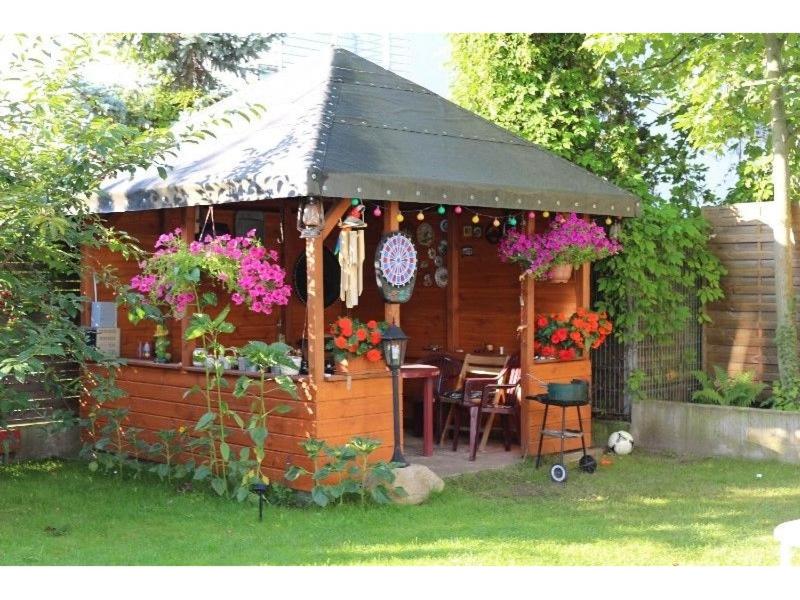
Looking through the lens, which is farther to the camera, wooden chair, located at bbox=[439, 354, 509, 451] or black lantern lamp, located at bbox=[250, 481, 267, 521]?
wooden chair, located at bbox=[439, 354, 509, 451]

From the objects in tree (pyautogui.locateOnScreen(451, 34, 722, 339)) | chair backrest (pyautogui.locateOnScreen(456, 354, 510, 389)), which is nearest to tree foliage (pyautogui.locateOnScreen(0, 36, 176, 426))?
chair backrest (pyautogui.locateOnScreen(456, 354, 510, 389))

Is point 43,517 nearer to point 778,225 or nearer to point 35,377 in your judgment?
point 35,377

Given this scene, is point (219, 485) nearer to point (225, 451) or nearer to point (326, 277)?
point (225, 451)

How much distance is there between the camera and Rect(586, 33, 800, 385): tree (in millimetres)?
9844

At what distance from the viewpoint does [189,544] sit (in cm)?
656

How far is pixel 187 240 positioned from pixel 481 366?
3.47 m

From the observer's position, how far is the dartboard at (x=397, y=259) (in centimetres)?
809

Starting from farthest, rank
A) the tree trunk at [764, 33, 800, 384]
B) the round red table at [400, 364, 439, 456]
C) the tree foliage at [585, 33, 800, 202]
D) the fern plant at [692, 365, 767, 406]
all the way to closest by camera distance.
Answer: the fern plant at [692, 365, 767, 406]
the tree foliage at [585, 33, 800, 202]
the tree trunk at [764, 33, 800, 384]
the round red table at [400, 364, 439, 456]

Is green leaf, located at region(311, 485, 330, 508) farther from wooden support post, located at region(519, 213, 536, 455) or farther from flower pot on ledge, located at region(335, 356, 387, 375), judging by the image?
wooden support post, located at region(519, 213, 536, 455)

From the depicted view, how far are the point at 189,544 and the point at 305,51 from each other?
1332 cm

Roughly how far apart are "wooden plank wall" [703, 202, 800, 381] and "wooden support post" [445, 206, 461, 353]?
2.66 m

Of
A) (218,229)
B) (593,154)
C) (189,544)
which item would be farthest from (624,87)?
(189,544)

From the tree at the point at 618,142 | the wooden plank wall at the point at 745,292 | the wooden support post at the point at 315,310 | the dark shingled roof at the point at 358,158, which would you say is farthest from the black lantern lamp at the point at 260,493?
the wooden plank wall at the point at 745,292

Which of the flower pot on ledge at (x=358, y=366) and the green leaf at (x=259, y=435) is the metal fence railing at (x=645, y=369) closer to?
the flower pot on ledge at (x=358, y=366)
